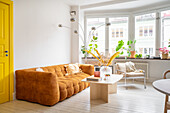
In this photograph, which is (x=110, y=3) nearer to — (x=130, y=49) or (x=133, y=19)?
(x=133, y=19)

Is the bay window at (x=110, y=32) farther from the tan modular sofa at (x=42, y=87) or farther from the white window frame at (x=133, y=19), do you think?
the tan modular sofa at (x=42, y=87)

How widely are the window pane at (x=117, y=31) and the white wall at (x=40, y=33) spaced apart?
5.88 feet

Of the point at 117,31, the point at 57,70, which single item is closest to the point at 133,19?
the point at 117,31

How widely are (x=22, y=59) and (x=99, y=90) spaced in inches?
77.2

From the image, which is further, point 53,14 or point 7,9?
point 53,14

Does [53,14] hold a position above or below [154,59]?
above

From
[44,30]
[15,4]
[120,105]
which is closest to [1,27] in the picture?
[15,4]

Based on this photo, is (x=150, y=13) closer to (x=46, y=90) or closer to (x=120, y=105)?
(x=120, y=105)

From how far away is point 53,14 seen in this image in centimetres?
439

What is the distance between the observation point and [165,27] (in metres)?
4.83

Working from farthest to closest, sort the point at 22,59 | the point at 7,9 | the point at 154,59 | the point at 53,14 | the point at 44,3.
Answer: the point at 154,59 < the point at 53,14 < the point at 44,3 < the point at 22,59 < the point at 7,9

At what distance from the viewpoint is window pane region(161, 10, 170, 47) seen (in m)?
4.78

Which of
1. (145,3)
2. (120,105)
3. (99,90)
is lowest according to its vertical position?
(120,105)

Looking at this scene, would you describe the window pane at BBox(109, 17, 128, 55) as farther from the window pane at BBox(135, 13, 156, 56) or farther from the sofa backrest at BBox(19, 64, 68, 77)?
the sofa backrest at BBox(19, 64, 68, 77)
